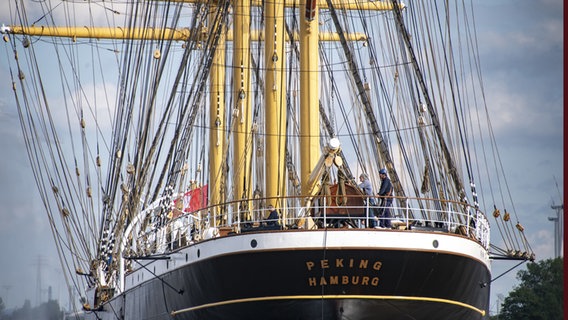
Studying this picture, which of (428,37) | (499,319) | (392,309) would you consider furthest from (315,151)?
(499,319)

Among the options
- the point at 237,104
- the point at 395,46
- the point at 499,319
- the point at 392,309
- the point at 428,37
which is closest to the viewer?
the point at 392,309

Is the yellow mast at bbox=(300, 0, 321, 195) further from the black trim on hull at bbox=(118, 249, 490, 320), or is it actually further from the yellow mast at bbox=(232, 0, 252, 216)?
the yellow mast at bbox=(232, 0, 252, 216)

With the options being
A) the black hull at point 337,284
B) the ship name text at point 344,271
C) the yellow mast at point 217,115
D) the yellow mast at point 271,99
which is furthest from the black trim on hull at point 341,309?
the yellow mast at point 217,115

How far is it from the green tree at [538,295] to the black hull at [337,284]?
47358 mm

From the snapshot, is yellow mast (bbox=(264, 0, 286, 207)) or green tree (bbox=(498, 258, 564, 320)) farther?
green tree (bbox=(498, 258, 564, 320))

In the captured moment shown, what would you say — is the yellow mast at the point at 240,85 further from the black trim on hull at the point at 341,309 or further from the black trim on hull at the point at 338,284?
the black trim on hull at the point at 341,309

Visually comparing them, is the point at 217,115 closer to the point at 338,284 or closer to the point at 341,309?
the point at 338,284

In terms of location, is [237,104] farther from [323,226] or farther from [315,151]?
[323,226]

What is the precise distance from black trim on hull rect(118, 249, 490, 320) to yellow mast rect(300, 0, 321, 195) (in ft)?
20.7

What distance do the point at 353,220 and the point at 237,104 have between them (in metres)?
18.1

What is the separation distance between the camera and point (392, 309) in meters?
36.0

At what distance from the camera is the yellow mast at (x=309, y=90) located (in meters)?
42.7

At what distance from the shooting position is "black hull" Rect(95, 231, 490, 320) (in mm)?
35562

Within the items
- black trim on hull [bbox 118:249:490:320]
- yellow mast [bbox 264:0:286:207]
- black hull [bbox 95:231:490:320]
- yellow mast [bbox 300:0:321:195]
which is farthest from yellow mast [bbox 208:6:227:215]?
black trim on hull [bbox 118:249:490:320]
